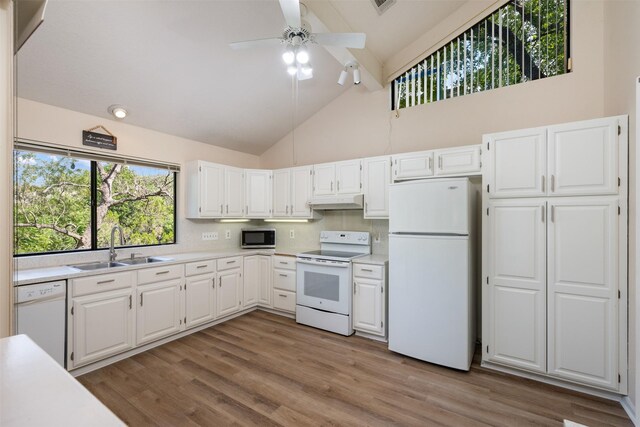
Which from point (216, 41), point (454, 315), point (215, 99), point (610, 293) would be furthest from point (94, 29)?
point (610, 293)

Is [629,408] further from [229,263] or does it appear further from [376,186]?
[229,263]

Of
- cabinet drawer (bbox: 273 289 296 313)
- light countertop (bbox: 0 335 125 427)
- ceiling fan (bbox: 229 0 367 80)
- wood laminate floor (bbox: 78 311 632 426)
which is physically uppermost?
ceiling fan (bbox: 229 0 367 80)

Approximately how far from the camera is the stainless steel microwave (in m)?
4.52

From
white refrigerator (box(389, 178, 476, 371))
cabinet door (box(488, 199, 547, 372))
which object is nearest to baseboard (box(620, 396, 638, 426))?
cabinet door (box(488, 199, 547, 372))

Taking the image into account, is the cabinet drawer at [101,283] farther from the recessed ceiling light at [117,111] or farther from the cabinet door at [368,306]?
the cabinet door at [368,306]

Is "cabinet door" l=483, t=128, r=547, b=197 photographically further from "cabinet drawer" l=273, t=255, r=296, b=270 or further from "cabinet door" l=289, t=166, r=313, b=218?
"cabinet drawer" l=273, t=255, r=296, b=270

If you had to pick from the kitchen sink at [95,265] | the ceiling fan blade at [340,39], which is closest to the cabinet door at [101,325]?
the kitchen sink at [95,265]

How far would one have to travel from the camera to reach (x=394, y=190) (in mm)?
3000

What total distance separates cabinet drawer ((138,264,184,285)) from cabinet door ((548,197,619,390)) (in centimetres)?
360

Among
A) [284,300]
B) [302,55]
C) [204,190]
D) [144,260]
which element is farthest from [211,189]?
[302,55]

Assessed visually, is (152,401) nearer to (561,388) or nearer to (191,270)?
(191,270)

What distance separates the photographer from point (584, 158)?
2.29 meters

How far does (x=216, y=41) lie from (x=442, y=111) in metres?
2.58

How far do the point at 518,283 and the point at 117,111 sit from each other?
425cm
